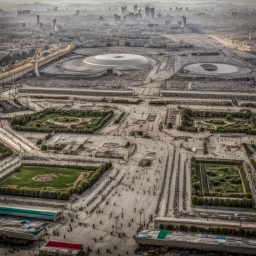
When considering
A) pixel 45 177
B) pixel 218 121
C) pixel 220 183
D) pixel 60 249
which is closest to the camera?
pixel 60 249

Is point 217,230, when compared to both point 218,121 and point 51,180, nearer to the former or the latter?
point 51,180

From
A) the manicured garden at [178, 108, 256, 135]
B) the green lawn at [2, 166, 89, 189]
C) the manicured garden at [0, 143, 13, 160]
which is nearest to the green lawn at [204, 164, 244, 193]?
the manicured garden at [178, 108, 256, 135]

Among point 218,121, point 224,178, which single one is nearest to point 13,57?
point 218,121

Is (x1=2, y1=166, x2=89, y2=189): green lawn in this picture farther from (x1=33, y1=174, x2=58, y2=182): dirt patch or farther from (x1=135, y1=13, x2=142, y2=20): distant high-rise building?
(x1=135, y1=13, x2=142, y2=20): distant high-rise building

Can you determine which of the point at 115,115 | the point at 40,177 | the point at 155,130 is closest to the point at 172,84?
the point at 115,115

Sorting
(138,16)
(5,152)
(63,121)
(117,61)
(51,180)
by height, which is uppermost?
(138,16)

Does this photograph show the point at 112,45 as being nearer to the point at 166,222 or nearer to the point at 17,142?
the point at 17,142
